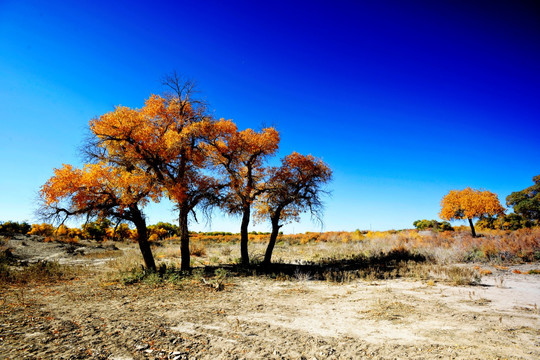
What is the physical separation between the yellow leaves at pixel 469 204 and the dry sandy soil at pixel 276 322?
23.7m

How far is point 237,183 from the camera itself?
1650 cm

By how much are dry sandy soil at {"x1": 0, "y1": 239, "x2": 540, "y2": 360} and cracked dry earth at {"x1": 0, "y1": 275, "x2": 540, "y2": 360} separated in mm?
23

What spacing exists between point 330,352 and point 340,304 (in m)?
3.80

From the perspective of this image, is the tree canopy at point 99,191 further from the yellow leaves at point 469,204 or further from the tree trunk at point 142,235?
the yellow leaves at point 469,204

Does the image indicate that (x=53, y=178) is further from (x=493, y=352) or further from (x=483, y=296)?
(x=483, y=296)

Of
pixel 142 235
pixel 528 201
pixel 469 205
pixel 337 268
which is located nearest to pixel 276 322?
pixel 337 268

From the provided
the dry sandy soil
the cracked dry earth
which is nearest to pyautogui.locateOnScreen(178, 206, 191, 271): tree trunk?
the dry sandy soil

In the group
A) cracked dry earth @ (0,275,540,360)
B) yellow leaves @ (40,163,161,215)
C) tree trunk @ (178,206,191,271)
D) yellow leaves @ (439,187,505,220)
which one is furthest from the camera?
yellow leaves @ (439,187,505,220)

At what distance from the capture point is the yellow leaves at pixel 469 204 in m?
30.4

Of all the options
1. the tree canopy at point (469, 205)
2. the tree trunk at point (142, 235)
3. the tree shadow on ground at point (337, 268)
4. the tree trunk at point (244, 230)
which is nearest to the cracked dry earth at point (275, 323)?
the tree shadow on ground at point (337, 268)

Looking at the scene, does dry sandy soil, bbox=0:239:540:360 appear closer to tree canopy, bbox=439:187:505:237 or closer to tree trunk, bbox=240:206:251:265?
tree trunk, bbox=240:206:251:265

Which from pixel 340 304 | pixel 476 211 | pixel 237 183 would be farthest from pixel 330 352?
pixel 476 211

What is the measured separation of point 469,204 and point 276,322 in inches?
1331

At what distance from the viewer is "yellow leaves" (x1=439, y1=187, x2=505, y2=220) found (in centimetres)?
3042
